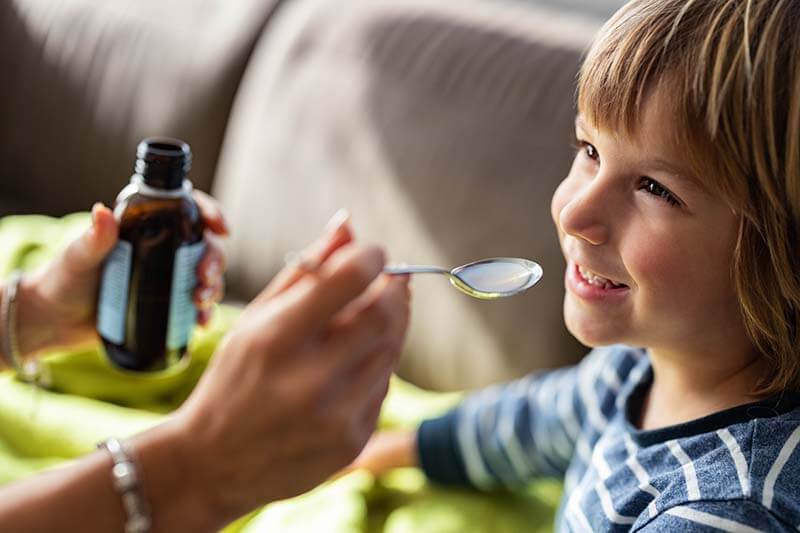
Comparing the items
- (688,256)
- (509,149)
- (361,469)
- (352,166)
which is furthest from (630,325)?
(352,166)

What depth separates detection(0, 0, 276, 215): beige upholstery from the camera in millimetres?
1683

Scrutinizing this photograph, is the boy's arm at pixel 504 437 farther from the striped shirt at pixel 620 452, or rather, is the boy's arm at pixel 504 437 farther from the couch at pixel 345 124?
the couch at pixel 345 124

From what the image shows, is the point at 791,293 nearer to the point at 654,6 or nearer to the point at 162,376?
the point at 654,6

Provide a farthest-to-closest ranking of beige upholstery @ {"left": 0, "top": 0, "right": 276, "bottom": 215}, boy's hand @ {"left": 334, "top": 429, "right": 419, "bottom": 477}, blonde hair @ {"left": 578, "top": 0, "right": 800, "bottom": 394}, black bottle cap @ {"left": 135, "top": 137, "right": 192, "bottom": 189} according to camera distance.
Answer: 1. beige upholstery @ {"left": 0, "top": 0, "right": 276, "bottom": 215}
2. boy's hand @ {"left": 334, "top": 429, "right": 419, "bottom": 477}
3. black bottle cap @ {"left": 135, "top": 137, "right": 192, "bottom": 189}
4. blonde hair @ {"left": 578, "top": 0, "right": 800, "bottom": 394}

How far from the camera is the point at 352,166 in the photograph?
1.46m

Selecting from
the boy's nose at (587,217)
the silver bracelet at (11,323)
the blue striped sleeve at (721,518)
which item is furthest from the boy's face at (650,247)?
the silver bracelet at (11,323)

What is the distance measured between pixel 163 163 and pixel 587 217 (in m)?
0.38

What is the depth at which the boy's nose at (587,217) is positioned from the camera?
Result: 2.40 feet

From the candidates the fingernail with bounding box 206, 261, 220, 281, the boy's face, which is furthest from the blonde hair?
the fingernail with bounding box 206, 261, 220, 281

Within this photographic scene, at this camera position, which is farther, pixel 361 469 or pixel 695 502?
pixel 361 469

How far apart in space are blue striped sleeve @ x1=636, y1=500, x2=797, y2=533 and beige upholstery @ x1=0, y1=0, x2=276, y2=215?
1139 millimetres

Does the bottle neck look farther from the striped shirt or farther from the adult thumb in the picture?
the striped shirt

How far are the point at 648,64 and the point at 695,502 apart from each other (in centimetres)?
31

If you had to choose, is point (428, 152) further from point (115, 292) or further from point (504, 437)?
point (115, 292)
